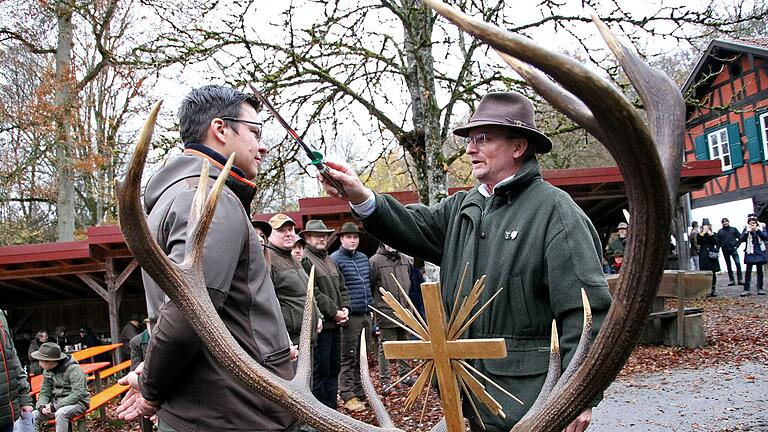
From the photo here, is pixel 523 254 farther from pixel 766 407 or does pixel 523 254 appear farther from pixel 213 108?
pixel 766 407

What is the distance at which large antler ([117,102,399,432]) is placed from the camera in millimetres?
1763

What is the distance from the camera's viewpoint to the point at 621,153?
1.24 metres

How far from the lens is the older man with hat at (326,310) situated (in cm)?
647

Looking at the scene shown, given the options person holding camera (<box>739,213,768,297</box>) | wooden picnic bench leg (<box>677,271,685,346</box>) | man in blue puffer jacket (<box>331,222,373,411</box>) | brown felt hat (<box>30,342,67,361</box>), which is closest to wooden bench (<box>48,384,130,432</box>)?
brown felt hat (<box>30,342,67,361</box>)

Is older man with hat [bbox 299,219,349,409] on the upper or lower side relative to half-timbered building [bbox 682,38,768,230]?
lower

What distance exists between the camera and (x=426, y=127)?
8430mm

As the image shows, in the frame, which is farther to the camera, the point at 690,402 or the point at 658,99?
the point at 690,402

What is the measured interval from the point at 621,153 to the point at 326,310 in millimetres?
5710

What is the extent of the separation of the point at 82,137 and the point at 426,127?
15.3m

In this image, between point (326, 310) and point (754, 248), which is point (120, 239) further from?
point (754, 248)

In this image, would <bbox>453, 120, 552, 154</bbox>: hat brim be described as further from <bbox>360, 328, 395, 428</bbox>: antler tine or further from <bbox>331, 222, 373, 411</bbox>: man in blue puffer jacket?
<bbox>331, 222, 373, 411</bbox>: man in blue puffer jacket

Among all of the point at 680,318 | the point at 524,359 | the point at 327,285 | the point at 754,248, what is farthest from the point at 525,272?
the point at 754,248

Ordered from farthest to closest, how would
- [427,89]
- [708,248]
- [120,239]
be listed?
Result: [708,248]
[120,239]
[427,89]

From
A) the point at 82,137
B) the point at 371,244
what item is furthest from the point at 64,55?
the point at 371,244
